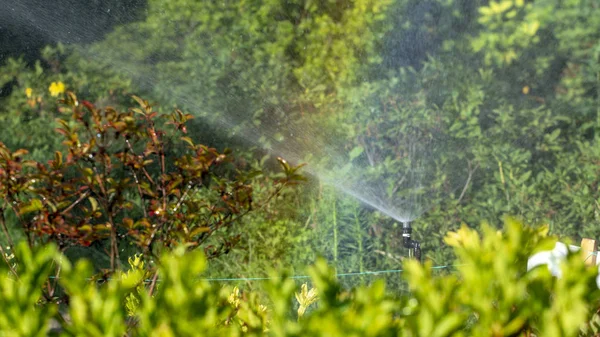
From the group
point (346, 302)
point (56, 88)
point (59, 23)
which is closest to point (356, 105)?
point (56, 88)

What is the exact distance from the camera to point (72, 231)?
96.5 inches

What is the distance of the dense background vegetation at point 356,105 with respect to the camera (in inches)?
174

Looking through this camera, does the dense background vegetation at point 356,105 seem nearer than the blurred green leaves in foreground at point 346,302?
No

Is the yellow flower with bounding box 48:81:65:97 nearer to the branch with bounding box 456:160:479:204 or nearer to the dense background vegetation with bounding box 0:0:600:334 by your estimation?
the dense background vegetation with bounding box 0:0:600:334

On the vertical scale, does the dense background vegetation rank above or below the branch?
above

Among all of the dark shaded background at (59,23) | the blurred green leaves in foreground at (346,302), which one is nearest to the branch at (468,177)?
the dark shaded background at (59,23)

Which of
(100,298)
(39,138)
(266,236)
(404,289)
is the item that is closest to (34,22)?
(39,138)

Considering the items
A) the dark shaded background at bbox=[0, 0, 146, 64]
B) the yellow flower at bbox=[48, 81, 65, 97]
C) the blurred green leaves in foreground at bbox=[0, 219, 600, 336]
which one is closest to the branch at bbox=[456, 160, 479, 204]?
the dark shaded background at bbox=[0, 0, 146, 64]

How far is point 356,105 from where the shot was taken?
14.9 ft

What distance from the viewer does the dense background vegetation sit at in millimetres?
4426

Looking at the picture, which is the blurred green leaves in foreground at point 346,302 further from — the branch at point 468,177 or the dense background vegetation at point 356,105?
the branch at point 468,177

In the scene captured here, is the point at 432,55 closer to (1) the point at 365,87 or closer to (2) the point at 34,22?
(1) the point at 365,87

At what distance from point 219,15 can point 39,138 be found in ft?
3.80

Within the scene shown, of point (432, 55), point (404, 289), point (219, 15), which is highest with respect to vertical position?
point (219, 15)
